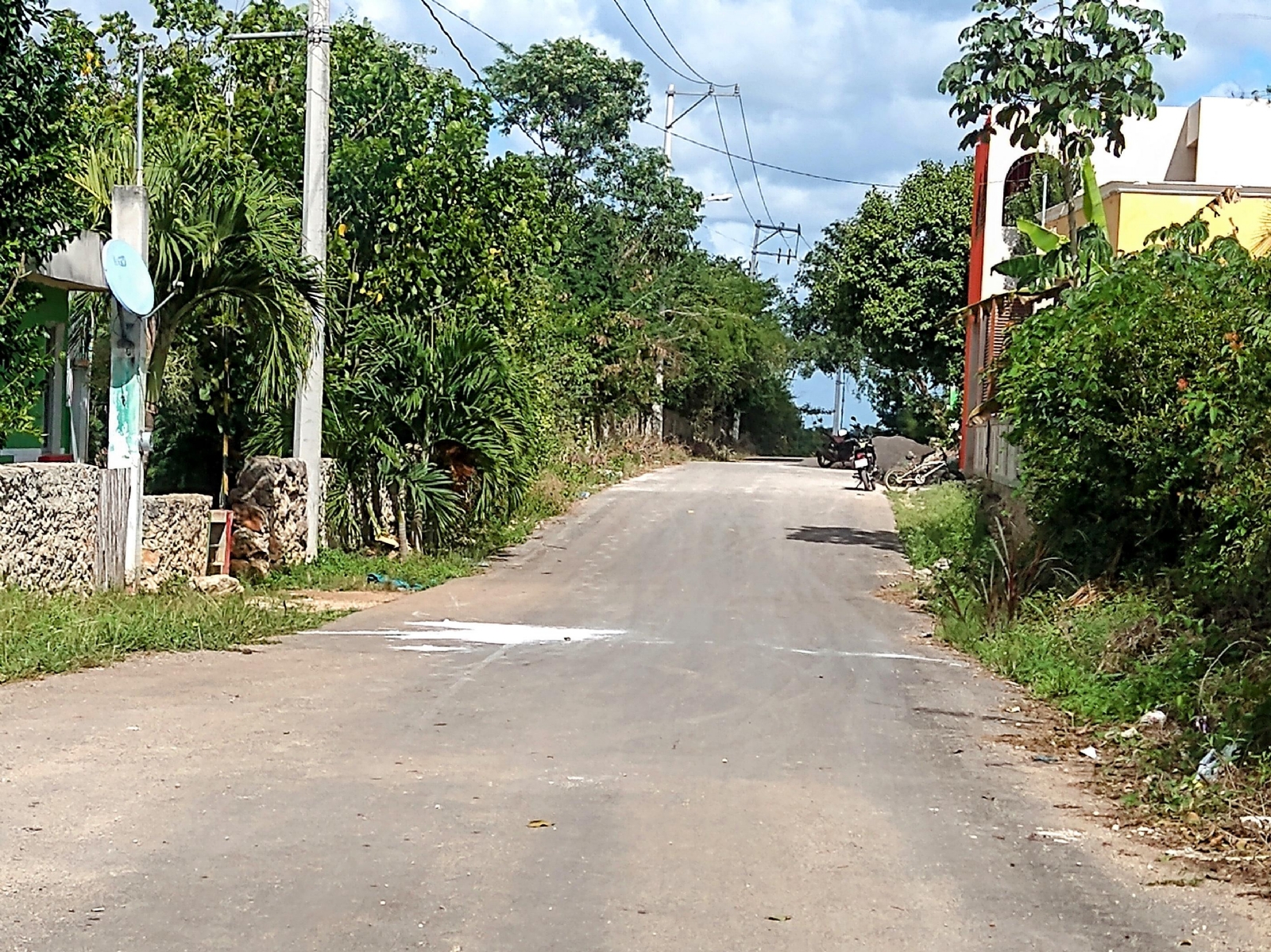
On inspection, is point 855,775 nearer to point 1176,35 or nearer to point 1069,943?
point 1069,943

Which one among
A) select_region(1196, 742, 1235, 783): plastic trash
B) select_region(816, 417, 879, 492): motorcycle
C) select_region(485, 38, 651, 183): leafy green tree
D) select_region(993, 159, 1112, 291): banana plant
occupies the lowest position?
select_region(1196, 742, 1235, 783): plastic trash

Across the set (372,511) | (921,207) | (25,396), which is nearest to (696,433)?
(921,207)

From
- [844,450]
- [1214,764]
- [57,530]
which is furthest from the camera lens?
[844,450]

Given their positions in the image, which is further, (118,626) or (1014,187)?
(1014,187)

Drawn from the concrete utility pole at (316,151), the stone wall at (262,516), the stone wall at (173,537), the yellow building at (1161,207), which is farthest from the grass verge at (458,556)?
the yellow building at (1161,207)

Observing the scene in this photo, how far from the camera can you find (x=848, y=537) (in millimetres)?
27844

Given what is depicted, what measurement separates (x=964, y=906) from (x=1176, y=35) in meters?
16.6

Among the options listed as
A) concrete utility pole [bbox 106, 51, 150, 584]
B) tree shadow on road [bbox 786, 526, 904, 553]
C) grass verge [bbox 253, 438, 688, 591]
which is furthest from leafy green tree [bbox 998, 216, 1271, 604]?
tree shadow on road [bbox 786, 526, 904, 553]

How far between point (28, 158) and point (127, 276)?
4.66 feet

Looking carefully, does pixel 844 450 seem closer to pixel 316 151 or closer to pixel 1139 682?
pixel 316 151

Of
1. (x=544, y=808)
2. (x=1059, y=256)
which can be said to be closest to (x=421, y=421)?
(x=1059, y=256)

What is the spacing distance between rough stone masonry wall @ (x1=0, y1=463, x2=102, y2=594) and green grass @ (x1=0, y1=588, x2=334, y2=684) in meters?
0.32

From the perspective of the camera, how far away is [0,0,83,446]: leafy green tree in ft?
45.9

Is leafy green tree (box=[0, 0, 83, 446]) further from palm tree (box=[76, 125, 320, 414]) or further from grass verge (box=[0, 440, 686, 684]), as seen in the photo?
Answer: grass verge (box=[0, 440, 686, 684])
